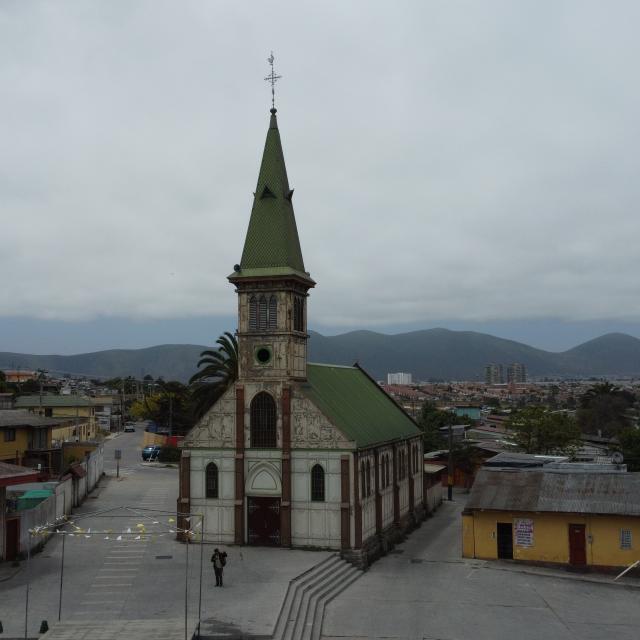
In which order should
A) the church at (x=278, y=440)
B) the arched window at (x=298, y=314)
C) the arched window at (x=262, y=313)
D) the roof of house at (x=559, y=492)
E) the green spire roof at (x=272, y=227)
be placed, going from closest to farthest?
the roof of house at (x=559, y=492) → the church at (x=278, y=440) → the arched window at (x=262, y=313) → the green spire roof at (x=272, y=227) → the arched window at (x=298, y=314)

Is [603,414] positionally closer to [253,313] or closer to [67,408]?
[67,408]

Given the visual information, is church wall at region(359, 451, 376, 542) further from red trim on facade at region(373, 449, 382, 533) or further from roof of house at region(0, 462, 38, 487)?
roof of house at region(0, 462, 38, 487)

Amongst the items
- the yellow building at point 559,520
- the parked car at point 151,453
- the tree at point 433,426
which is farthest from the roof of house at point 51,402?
the yellow building at point 559,520

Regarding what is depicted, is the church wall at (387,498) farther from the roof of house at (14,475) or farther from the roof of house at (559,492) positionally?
the roof of house at (14,475)

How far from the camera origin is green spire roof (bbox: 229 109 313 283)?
1570 inches

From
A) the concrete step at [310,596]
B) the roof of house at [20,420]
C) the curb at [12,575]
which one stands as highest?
the roof of house at [20,420]

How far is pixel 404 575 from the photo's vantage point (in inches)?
1383

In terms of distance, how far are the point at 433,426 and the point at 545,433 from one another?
21254 mm

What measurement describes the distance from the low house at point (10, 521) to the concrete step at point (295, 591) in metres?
12.6

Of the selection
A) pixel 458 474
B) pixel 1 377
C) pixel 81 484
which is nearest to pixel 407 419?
pixel 458 474

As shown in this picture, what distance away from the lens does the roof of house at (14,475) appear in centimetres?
3241

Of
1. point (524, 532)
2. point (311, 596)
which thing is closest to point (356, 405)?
point (524, 532)

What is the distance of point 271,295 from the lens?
39688 millimetres

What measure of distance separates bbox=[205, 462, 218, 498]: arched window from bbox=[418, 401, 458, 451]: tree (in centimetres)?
3042
